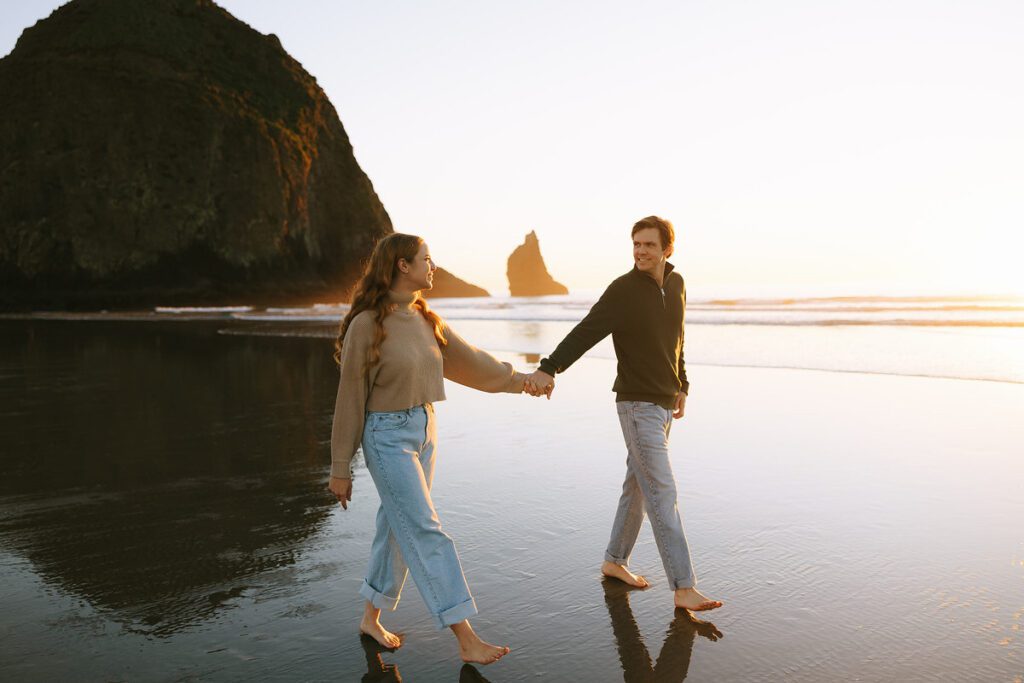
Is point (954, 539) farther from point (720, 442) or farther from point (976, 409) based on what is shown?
point (976, 409)

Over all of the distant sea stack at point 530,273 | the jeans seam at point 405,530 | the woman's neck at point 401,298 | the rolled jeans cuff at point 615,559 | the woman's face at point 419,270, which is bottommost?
the rolled jeans cuff at point 615,559

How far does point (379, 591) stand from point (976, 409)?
8258 millimetres

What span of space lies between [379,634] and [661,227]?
238 cm

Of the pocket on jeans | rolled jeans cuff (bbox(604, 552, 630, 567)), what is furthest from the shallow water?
the pocket on jeans

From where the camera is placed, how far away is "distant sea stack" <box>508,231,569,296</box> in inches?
6949

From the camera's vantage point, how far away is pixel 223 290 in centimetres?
5856

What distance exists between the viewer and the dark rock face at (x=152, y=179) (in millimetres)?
58906

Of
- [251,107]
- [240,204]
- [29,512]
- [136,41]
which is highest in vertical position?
[136,41]

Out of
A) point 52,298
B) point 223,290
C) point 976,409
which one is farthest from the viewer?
point 223,290

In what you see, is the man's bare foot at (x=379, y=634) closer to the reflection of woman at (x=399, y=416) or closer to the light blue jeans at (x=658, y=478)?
the reflection of woman at (x=399, y=416)

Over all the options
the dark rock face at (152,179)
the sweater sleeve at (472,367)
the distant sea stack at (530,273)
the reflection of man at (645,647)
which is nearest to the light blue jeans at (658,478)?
the reflection of man at (645,647)

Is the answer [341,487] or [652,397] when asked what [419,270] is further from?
[652,397]

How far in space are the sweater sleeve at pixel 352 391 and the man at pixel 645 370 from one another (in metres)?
1.08

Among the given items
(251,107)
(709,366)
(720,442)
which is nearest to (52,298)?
(251,107)
